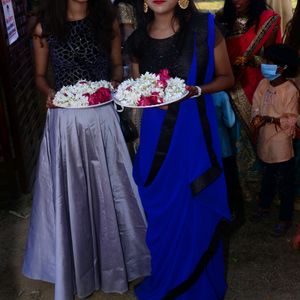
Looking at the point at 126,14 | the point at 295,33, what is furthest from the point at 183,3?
the point at 295,33

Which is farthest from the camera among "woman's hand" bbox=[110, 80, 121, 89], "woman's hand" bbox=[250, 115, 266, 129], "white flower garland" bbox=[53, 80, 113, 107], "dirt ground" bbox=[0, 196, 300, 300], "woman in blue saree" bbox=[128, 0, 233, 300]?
"woman's hand" bbox=[250, 115, 266, 129]

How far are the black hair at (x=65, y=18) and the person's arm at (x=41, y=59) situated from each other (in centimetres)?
5

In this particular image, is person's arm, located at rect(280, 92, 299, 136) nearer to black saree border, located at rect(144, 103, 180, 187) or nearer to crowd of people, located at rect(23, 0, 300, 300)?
crowd of people, located at rect(23, 0, 300, 300)

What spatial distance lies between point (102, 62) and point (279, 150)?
1.53 metres

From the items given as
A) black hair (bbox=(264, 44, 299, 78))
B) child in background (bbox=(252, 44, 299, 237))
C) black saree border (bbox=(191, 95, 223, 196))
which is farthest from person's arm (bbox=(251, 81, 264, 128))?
black saree border (bbox=(191, 95, 223, 196))

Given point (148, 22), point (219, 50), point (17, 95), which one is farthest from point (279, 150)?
point (17, 95)

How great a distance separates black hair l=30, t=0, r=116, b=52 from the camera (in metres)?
2.61

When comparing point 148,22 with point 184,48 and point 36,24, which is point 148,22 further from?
point 36,24

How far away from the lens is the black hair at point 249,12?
3680mm

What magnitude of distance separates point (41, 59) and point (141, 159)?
2.96 feet

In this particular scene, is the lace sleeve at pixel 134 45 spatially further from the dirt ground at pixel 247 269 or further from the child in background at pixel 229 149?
the dirt ground at pixel 247 269

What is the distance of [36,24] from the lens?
269 cm

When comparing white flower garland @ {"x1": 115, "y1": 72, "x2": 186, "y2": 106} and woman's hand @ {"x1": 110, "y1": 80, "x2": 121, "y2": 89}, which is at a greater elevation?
white flower garland @ {"x1": 115, "y1": 72, "x2": 186, "y2": 106}

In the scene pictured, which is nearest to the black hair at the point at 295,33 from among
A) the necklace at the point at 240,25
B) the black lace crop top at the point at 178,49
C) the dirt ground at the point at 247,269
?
the necklace at the point at 240,25
